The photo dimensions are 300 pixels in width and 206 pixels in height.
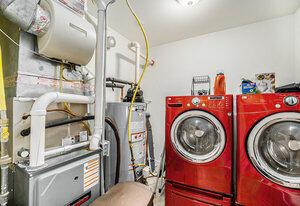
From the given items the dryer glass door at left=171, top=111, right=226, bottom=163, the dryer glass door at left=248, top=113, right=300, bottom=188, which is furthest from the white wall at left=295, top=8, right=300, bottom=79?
the dryer glass door at left=171, top=111, right=226, bottom=163

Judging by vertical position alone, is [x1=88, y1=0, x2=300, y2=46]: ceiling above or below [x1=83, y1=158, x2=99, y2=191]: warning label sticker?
above

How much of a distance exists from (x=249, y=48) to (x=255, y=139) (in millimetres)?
1412

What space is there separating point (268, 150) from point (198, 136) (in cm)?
57

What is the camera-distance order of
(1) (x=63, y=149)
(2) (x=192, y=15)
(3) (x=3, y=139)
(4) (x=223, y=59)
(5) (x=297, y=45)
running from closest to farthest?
(3) (x=3, y=139), (1) (x=63, y=149), (5) (x=297, y=45), (2) (x=192, y=15), (4) (x=223, y=59)

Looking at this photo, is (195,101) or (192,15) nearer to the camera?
(195,101)

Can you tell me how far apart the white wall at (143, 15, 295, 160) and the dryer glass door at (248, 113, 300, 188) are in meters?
0.96

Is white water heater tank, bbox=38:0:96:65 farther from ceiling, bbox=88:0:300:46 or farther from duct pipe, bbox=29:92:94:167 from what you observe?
ceiling, bbox=88:0:300:46

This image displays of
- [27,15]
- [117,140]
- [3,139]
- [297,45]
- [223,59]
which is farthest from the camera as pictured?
[223,59]

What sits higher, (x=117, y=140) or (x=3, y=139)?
(x=3, y=139)

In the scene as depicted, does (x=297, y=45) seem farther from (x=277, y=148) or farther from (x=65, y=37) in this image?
(x=65, y=37)

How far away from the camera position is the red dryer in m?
1.27

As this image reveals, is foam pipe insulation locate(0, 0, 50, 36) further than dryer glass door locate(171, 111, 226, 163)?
No

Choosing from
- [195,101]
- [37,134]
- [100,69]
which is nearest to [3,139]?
[37,134]

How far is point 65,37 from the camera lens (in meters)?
0.96
